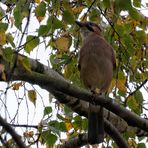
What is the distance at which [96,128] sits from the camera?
377cm

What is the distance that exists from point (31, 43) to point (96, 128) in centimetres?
94

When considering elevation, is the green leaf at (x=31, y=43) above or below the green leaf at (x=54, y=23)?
below

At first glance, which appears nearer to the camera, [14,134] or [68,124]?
[14,134]

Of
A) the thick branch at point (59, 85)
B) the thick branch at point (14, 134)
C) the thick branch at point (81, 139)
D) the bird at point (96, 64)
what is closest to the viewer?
the thick branch at point (14, 134)

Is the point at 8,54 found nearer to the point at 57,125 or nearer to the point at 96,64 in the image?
the point at 57,125

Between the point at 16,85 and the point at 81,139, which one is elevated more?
the point at 16,85

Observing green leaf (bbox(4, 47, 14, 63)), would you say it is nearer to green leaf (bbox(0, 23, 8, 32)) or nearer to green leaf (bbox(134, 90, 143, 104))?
green leaf (bbox(0, 23, 8, 32))

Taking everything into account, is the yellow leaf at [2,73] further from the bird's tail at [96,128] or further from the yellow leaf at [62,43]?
the bird's tail at [96,128]

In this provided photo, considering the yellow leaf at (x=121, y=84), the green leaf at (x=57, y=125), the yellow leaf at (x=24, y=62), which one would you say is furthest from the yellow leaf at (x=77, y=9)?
the yellow leaf at (x=24, y=62)

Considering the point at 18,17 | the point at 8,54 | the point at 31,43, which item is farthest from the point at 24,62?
the point at 31,43

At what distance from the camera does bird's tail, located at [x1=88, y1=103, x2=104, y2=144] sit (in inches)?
147

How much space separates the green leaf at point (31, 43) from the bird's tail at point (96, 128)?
731mm

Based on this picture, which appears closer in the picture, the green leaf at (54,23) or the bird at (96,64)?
the green leaf at (54,23)

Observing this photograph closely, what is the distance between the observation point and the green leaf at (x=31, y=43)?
125 inches
